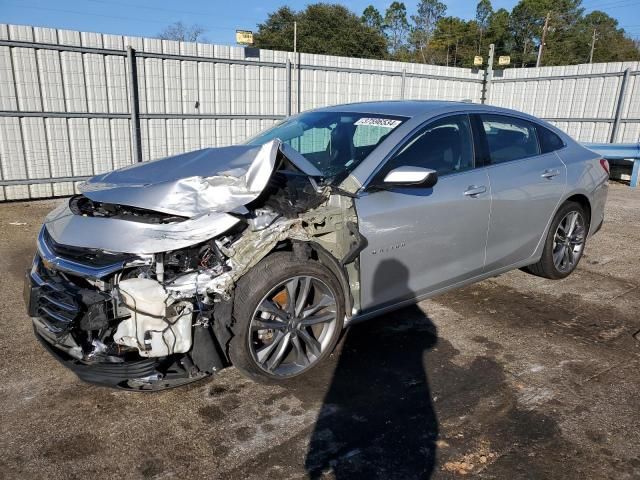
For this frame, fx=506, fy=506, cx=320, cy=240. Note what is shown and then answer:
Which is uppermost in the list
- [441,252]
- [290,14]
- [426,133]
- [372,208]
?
[290,14]

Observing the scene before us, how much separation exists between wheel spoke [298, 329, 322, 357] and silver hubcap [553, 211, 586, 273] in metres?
2.78

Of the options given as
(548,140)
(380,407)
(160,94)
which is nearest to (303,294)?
(380,407)

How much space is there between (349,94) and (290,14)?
44610 mm

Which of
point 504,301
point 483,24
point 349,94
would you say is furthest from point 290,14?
point 504,301

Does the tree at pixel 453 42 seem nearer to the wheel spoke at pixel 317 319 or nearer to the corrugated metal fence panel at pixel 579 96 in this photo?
the corrugated metal fence panel at pixel 579 96

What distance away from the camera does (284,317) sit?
305 cm

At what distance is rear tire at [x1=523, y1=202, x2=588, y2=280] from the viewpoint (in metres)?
4.72

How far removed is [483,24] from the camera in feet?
222

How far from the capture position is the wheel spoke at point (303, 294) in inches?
121

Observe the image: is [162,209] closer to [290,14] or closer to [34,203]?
[34,203]

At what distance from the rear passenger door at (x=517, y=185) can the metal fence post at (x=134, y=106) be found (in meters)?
6.68

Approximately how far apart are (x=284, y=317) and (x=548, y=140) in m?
3.14

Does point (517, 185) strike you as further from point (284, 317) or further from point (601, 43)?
point (601, 43)

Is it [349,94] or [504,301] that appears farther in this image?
[349,94]
